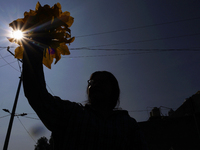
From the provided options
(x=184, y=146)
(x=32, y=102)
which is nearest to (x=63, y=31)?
(x=32, y=102)

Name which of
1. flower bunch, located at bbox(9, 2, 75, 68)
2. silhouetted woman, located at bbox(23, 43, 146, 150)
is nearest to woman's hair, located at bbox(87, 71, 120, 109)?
silhouetted woman, located at bbox(23, 43, 146, 150)

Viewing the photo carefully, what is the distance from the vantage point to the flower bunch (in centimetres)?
87

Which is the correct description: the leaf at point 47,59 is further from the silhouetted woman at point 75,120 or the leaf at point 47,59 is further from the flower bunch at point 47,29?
the silhouetted woman at point 75,120

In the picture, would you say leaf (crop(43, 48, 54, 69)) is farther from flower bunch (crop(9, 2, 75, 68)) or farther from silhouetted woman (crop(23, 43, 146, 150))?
silhouetted woman (crop(23, 43, 146, 150))

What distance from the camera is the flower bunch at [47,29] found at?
0.87 meters

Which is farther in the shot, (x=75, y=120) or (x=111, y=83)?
(x=111, y=83)

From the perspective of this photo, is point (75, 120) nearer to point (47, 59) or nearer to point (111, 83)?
point (47, 59)

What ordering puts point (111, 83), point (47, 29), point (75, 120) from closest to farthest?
point (47, 29)
point (75, 120)
point (111, 83)

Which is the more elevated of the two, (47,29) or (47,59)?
(47,29)

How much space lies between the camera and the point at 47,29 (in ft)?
2.98

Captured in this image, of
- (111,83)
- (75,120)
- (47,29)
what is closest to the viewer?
(47,29)

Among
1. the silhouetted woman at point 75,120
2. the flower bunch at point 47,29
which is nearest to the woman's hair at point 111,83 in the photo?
the silhouetted woman at point 75,120

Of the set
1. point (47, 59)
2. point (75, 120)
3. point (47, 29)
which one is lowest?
point (75, 120)

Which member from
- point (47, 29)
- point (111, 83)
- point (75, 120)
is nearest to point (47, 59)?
point (47, 29)
